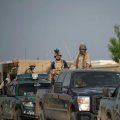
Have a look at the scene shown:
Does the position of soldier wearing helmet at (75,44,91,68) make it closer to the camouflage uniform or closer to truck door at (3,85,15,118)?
the camouflage uniform

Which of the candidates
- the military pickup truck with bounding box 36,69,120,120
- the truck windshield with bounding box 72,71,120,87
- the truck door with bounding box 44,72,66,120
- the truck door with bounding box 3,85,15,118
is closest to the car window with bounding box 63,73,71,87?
the military pickup truck with bounding box 36,69,120,120

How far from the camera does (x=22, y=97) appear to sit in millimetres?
23703

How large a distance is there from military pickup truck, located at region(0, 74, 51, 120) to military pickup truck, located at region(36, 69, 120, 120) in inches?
120

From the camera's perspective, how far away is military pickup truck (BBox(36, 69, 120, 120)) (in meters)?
17.5

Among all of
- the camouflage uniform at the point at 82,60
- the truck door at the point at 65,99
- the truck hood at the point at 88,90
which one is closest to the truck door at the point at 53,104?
the truck door at the point at 65,99

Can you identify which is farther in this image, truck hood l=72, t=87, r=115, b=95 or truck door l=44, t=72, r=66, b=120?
truck door l=44, t=72, r=66, b=120

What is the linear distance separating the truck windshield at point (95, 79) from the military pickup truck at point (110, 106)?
6.36 ft

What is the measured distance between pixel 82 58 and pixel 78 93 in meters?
4.33

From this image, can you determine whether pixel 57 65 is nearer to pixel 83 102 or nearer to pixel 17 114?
pixel 17 114

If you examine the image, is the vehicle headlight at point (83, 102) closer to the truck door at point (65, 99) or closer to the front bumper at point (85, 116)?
the front bumper at point (85, 116)

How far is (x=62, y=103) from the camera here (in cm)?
1842

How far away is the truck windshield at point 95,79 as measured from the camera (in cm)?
1834

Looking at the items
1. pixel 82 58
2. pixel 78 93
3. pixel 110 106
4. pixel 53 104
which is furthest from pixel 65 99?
pixel 82 58

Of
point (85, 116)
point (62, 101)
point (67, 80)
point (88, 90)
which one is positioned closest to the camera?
point (85, 116)
